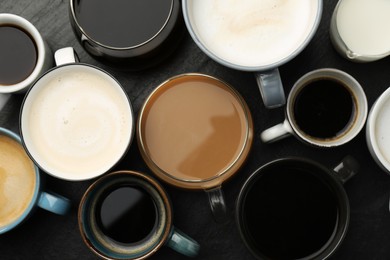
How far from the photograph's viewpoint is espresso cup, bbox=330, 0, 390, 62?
3.13 feet

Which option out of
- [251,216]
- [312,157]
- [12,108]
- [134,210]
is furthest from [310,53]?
[12,108]

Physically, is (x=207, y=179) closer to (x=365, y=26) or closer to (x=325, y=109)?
(x=325, y=109)

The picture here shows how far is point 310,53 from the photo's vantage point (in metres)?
0.98

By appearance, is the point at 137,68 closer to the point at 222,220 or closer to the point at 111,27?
the point at 111,27

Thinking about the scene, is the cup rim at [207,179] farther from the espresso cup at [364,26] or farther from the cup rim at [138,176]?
the espresso cup at [364,26]

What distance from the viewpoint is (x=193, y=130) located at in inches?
37.8

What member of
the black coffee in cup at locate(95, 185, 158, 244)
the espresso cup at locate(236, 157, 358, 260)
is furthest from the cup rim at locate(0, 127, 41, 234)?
the espresso cup at locate(236, 157, 358, 260)

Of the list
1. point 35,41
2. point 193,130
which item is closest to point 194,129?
point 193,130

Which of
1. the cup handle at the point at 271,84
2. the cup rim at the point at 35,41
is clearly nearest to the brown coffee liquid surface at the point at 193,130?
the cup handle at the point at 271,84

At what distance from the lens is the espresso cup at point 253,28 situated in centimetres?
87

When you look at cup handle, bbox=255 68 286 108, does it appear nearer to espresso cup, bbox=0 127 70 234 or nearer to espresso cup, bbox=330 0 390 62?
espresso cup, bbox=330 0 390 62

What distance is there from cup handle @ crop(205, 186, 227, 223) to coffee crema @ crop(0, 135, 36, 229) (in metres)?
0.32

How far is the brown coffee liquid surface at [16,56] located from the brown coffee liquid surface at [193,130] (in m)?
0.23

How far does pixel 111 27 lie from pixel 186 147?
0.82 feet
